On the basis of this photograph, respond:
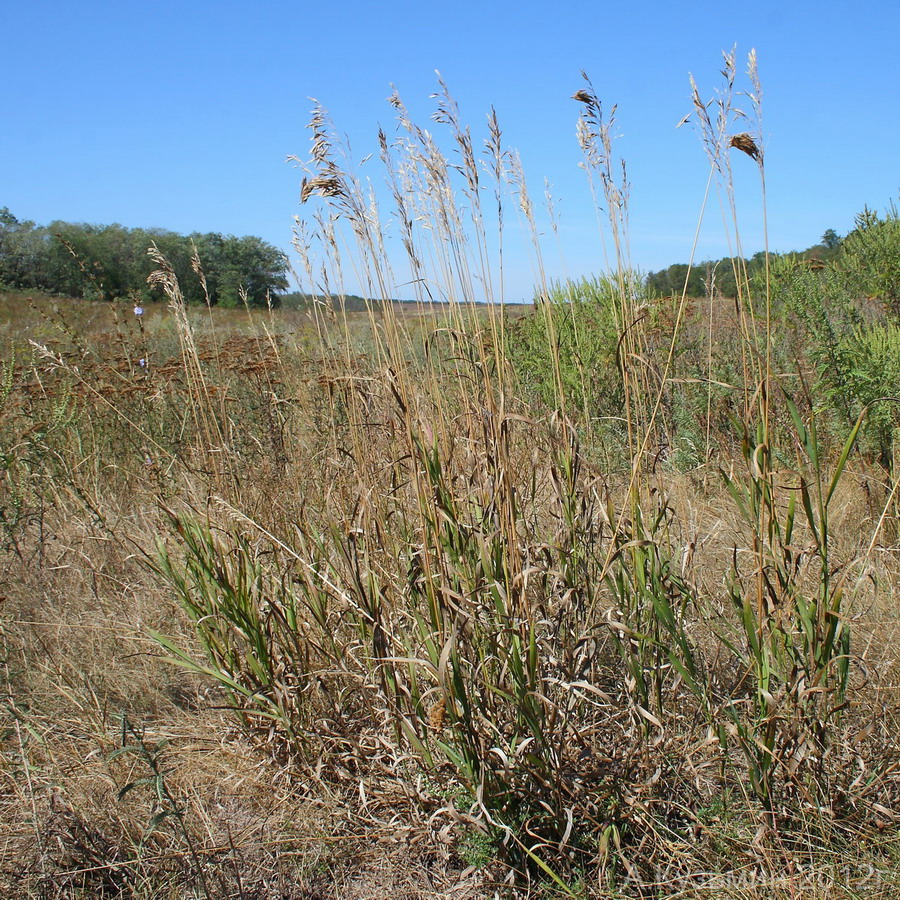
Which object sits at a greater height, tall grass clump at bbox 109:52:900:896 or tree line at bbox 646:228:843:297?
tree line at bbox 646:228:843:297

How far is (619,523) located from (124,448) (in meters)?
4.12

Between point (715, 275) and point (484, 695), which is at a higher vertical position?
point (715, 275)

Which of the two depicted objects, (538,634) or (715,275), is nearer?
(538,634)

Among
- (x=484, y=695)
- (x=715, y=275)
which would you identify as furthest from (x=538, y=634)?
(x=715, y=275)

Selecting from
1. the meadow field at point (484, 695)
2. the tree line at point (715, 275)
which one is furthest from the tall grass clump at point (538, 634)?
the tree line at point (715, 275)

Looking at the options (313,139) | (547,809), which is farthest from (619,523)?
(313,139)

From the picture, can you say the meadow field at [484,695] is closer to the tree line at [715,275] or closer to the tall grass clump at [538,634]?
the tall grass clump at [538,634]

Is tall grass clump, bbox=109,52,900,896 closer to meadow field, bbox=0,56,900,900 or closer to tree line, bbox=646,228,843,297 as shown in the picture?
meadow field, bbox=0,56,900,900

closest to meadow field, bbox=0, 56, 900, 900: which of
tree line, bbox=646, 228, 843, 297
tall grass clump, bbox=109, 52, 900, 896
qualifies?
tall grass clump, bbox=109, 52, 900, 896

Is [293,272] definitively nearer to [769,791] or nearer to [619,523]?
[619,523]

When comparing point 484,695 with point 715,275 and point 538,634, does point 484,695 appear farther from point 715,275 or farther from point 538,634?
point 715,275

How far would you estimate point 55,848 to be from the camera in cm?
171

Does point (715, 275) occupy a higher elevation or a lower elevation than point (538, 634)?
higher

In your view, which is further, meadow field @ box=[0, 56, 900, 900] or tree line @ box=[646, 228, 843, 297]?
tree line @ box=[646, 228, 843, 297]
